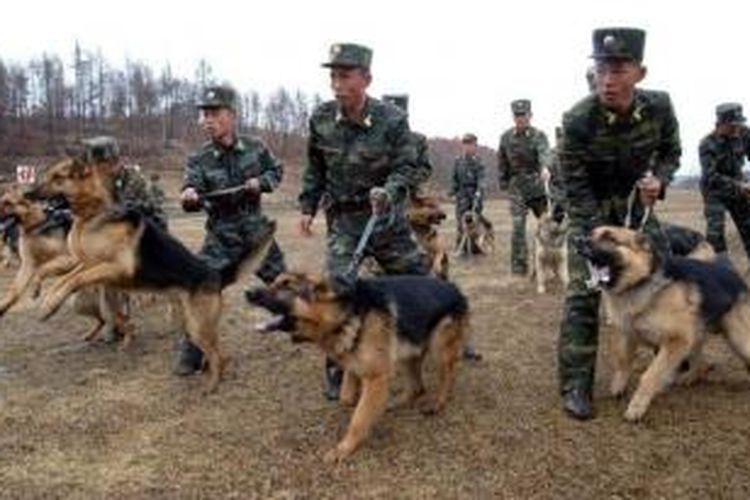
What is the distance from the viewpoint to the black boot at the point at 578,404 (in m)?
6.64

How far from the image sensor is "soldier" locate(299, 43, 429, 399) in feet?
23.3

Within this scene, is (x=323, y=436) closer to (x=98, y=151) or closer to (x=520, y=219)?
(x=98, y=151)

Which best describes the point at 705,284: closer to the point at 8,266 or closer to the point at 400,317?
the point at 400,317

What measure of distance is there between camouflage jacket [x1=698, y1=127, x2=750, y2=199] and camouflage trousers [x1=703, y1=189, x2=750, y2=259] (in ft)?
0.52

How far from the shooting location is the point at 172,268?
8.02 metres

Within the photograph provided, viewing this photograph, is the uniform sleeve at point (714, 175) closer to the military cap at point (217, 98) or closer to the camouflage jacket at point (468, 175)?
the camouflage jacket at point (468, 175)

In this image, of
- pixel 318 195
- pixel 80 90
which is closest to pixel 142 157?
pixel 80 90

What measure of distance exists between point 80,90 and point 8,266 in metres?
64.1

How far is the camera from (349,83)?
7020mm

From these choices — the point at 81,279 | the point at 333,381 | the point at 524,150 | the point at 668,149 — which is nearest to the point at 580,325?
the point at 668,149

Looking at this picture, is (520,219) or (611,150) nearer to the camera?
(611,150)

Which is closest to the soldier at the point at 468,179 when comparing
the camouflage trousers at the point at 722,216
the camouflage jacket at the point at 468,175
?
the camouflage jacket at the point at 468,175

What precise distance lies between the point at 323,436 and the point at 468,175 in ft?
43.5

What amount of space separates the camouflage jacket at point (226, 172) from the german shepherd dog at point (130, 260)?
532mm
